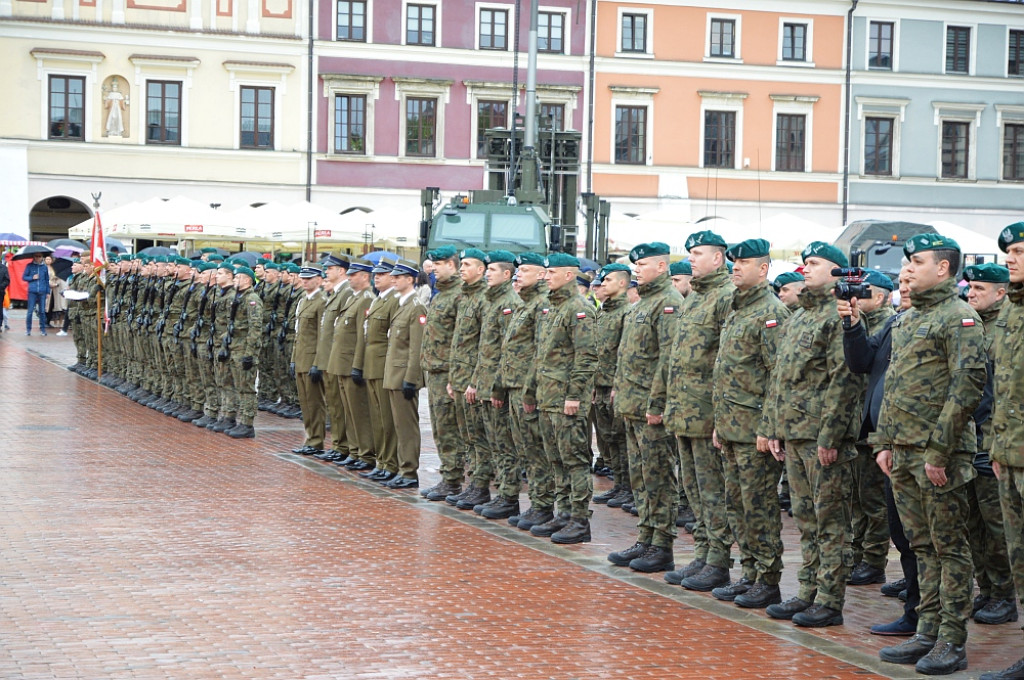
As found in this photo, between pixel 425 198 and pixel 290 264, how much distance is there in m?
4.63

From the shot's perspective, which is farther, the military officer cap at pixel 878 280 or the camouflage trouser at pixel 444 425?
the camouflage trouser at pixel 444 425

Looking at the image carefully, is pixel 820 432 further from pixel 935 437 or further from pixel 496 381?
pixel 496 381

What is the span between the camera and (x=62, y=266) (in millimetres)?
36812

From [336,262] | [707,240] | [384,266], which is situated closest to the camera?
[707,240]

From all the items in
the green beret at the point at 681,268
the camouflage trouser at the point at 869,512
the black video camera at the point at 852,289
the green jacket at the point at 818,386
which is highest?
the green beret at the point at 681,268

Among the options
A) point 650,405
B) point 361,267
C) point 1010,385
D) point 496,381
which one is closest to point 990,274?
point 1010,385

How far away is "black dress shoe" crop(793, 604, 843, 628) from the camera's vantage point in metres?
8.44

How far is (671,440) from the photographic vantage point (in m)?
10.2

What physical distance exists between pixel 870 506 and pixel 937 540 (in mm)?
2413

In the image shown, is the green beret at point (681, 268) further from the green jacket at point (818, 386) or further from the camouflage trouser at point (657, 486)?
the green jacket at point (818, 386)

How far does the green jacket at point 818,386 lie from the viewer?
8469 millimetres

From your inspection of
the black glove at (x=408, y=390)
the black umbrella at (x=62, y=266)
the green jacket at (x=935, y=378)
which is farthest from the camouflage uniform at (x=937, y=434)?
the black umbrella at (x=62, y=266)

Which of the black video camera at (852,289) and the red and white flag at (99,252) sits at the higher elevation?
the red and white flag at (99,252)

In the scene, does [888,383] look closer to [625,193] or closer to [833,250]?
[833,250]
